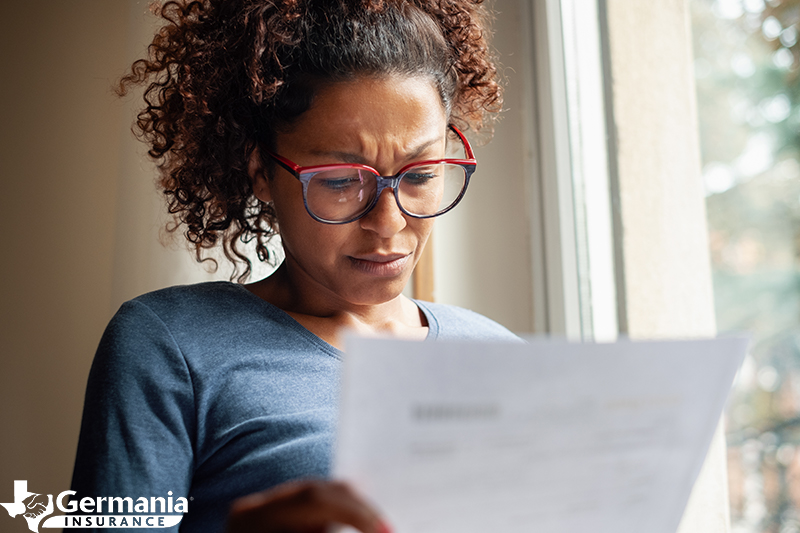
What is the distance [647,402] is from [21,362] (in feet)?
4.04

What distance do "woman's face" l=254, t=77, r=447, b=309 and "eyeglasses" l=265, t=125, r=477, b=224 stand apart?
0.01 meters

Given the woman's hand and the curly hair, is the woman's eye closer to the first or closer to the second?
the curly hair

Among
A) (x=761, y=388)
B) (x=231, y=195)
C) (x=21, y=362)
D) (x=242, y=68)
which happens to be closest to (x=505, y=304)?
(x=761, y=388)

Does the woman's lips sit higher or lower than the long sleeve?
higher

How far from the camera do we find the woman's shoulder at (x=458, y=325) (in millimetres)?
1061

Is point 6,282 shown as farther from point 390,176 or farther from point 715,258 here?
point 715,258

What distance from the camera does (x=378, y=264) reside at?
0.88m

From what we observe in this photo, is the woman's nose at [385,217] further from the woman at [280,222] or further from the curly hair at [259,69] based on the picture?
the curly hair at [259,69]

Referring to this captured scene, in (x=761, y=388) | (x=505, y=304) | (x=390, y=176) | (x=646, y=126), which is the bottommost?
(x=761, y=388)

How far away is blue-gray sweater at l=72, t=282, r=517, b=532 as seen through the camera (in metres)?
0.68

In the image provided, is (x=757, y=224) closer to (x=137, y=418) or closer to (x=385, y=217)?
(x=385, y=217)

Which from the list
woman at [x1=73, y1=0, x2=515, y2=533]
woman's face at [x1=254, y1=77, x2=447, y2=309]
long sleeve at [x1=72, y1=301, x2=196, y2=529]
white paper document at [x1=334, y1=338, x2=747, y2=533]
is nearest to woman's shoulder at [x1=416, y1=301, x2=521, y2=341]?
woman at [x1=73, y1=0, x2=515, y2=533]

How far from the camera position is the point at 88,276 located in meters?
1.26

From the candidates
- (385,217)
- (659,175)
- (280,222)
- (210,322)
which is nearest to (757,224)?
(659,175)
